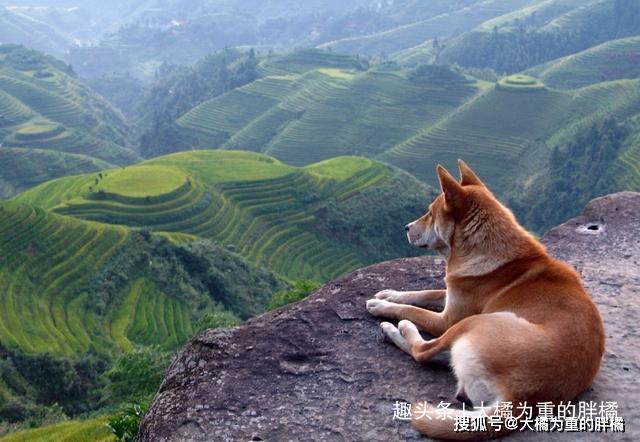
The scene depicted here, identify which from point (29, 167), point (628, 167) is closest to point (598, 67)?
point (628, 167)

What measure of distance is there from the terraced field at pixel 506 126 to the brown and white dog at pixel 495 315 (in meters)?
60.3

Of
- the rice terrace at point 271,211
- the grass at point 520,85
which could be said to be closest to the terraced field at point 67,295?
the rice terrace at point 271,211

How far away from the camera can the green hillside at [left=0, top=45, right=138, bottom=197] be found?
74625 millimetres

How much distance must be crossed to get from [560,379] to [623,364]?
39.2 inches

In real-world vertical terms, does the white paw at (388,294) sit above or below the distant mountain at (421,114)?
above

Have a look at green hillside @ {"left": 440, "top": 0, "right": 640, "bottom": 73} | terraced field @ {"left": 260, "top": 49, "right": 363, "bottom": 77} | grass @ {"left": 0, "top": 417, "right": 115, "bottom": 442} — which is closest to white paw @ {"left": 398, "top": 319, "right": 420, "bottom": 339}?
grass @ {"left": 0, "top": 417, "right": 115, "bottom": 442}

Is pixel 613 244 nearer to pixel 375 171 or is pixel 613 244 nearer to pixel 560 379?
pixel 560 379

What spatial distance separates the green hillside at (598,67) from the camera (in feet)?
283

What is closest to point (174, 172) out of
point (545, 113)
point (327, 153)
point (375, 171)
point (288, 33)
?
point (375, 171)

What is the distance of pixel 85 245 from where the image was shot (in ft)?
117

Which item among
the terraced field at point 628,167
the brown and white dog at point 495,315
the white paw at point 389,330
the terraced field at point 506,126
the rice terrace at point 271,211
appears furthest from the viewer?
the terraced field at point 506,126

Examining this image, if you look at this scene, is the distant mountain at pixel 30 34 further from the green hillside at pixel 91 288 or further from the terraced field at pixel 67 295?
the green hillside at pixel 91 288

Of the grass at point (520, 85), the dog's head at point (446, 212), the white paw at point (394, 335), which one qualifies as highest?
the dog's head at point (446, 212)

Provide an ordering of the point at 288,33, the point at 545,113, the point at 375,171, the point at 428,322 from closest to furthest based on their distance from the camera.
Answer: the point at 428,322, the point at 375,171, the point at 545,113, the point at 288,33
